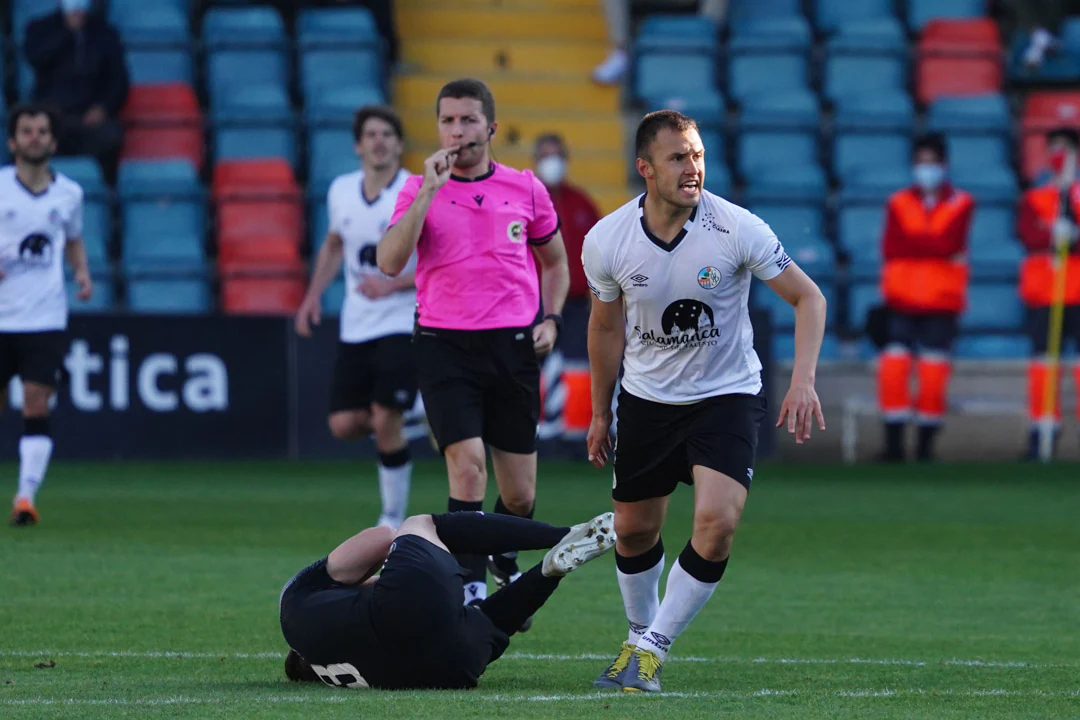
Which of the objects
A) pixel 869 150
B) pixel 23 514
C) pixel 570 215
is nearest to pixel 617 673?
pixel 23 514

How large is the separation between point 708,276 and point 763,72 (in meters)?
12.2

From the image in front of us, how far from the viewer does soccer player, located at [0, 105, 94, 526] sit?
1065cm

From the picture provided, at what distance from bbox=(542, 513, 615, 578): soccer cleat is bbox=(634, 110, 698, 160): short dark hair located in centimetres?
122

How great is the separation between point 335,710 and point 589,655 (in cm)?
167

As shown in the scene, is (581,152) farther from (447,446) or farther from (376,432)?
(447,446)

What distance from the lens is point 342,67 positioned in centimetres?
1731

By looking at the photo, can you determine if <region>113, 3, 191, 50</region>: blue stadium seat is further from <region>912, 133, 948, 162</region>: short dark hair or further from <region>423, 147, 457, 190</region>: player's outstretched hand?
<region>423, 147, 457, 190</region>: player's outstretched hand

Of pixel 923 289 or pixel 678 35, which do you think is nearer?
pixel 923 289

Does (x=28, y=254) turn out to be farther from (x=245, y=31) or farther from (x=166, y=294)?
(x=245, y=31)

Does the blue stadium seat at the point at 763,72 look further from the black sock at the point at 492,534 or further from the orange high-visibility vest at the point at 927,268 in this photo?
the black sock at the point at 492,534

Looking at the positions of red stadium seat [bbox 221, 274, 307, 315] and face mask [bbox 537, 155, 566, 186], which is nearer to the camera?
face mask [bbox 537, 155, 566, 186]

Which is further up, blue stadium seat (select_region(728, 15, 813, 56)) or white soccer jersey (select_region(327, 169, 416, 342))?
blue stadium seat (select_region(728, 15, 813, 56))

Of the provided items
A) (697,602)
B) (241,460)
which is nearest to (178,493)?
(241,460)

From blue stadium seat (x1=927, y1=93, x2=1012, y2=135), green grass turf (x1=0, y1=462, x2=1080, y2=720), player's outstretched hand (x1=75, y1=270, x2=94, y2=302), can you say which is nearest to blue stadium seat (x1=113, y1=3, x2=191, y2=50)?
green grass turf (x1=0, y1=462, x2=1080, y2=720)
